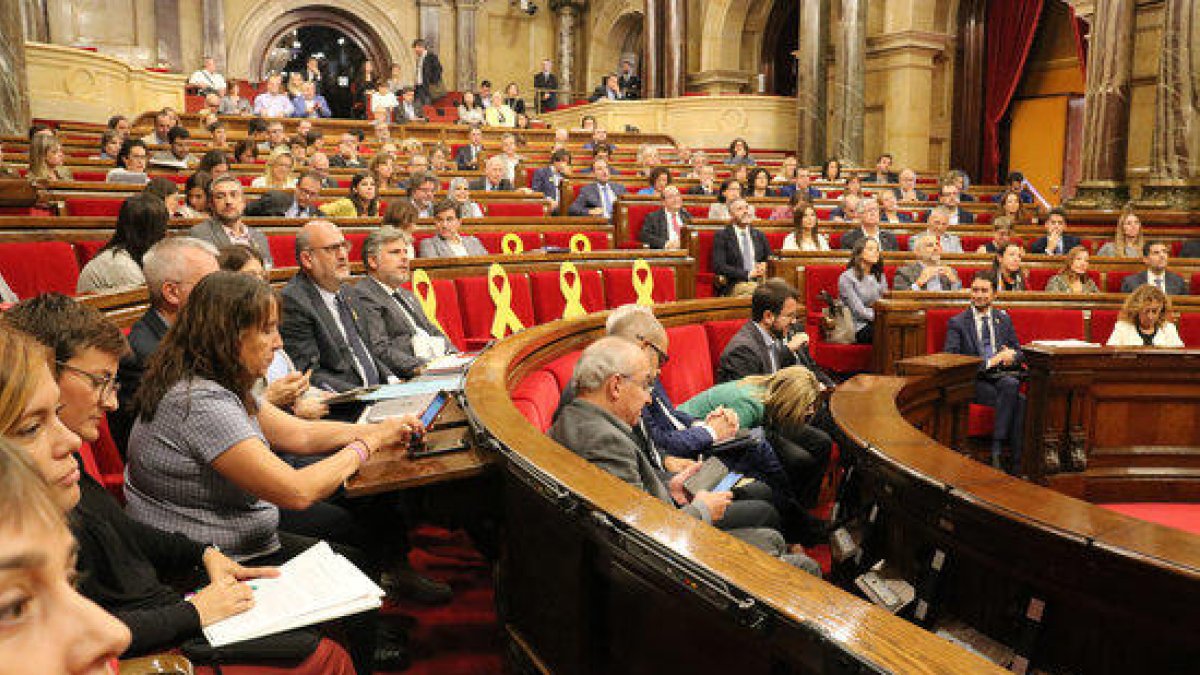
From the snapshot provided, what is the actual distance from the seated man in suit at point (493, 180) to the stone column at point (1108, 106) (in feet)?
18.0

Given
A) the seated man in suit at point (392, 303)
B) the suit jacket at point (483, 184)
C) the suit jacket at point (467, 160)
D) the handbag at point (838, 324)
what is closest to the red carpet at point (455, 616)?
the seated man in suit at point (392, 303)

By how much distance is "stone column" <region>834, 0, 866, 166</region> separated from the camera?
11.5 m

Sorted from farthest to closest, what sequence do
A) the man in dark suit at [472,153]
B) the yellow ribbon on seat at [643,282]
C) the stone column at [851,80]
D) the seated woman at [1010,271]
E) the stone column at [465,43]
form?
the stone column at [465,43] < the stone column at [851,80] < the man in dark suit at [472,153] < the seated woman at [1010,271] < the yellow ribbon on seat at [643,282]

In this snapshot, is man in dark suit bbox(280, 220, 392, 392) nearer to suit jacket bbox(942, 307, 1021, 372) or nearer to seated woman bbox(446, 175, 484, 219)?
suit jacket bbox(942, 307, 1021, 372)

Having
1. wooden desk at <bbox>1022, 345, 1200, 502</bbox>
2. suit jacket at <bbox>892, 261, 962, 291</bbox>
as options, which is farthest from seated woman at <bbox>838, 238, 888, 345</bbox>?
→ wooden desk at <bbox>1022, 345, 1200, 502</bbox>

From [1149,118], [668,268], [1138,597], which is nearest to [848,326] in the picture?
[668,268]

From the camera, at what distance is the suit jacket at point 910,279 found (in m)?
5.60

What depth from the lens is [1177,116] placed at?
786 cm

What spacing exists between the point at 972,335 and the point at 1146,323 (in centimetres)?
82

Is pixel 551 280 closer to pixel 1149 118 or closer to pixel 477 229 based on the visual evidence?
pixel 477 229

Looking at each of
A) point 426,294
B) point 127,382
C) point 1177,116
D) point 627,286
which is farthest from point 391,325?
point 1177,116

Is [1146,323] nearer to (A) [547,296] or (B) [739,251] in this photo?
(B) [739,251]

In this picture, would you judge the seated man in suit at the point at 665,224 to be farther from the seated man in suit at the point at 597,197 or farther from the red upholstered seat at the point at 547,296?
the red upholstered seat at the point at 547,296

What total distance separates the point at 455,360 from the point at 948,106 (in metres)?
11.3
